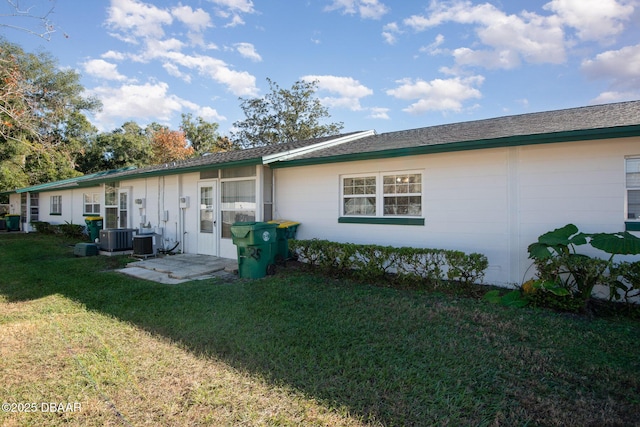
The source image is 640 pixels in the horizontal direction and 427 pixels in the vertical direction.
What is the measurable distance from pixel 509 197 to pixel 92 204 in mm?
18151

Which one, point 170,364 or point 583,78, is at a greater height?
point 583,78

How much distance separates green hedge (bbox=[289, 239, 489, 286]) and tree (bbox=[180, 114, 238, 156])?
31.8 m

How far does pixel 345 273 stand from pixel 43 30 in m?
6.76

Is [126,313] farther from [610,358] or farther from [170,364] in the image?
[610,358]

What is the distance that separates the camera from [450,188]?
649 centimetres

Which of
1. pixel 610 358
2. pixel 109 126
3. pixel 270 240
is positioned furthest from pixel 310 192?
pixel 109 126

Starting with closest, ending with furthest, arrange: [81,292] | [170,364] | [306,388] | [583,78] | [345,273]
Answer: [306,388] < [170,364] < [81,292] < [345,273] < [583,78]

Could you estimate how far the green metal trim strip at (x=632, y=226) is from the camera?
510 cm

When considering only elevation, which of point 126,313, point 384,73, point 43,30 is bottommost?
point 126,313

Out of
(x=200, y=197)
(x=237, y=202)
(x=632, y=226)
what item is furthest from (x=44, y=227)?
Result: (x=632, y=226)

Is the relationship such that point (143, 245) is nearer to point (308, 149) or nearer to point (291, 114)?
point (308, 149)

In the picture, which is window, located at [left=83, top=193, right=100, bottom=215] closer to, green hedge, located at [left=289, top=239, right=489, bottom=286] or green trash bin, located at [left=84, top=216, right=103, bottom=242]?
green trash bin, located at [left=84, top=216, right=103, bottom=242]

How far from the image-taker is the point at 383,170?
24.0 ft

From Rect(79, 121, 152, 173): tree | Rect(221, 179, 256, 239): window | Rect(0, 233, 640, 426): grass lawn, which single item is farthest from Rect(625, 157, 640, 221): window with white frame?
Rect(79, 121, 152, 173): tree
